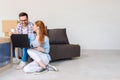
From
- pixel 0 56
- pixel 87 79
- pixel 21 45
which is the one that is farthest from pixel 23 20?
pixel 87 79

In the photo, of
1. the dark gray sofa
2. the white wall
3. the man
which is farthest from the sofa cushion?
the white wall

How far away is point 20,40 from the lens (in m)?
3.99

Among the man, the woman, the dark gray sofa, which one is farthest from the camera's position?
the dark gray sofa

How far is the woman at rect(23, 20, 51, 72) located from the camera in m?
3.89

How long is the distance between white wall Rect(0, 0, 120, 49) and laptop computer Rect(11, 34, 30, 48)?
278cm

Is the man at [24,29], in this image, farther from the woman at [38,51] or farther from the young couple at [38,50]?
the woman at [38,51]

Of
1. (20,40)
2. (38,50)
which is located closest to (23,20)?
(20,40)

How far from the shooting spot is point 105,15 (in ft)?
22.2

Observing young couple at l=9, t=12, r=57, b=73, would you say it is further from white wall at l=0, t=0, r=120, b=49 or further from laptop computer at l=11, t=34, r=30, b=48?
white wall at l=0, t=0, r=120, b=49

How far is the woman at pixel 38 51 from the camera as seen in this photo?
3.89 m

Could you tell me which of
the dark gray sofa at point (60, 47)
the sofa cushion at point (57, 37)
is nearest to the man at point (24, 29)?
the dark gray sofa at point (60, 47)

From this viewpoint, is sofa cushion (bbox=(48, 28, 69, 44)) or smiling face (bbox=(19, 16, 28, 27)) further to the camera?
sofa cushion (bbox=(48, 28, 69, 44))

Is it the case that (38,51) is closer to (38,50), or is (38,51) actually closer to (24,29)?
(38,50)

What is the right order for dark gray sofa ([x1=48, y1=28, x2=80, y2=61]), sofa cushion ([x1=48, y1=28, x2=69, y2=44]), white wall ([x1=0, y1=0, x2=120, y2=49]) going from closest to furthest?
dark gray sofa ([x1=48, y1=28, x2=80, y2=61]), sofa cushion ([x1=48, y1=28, x2=69, y2=44]), white wall ([x1=0, y1=0, x2=120, y2=49])
